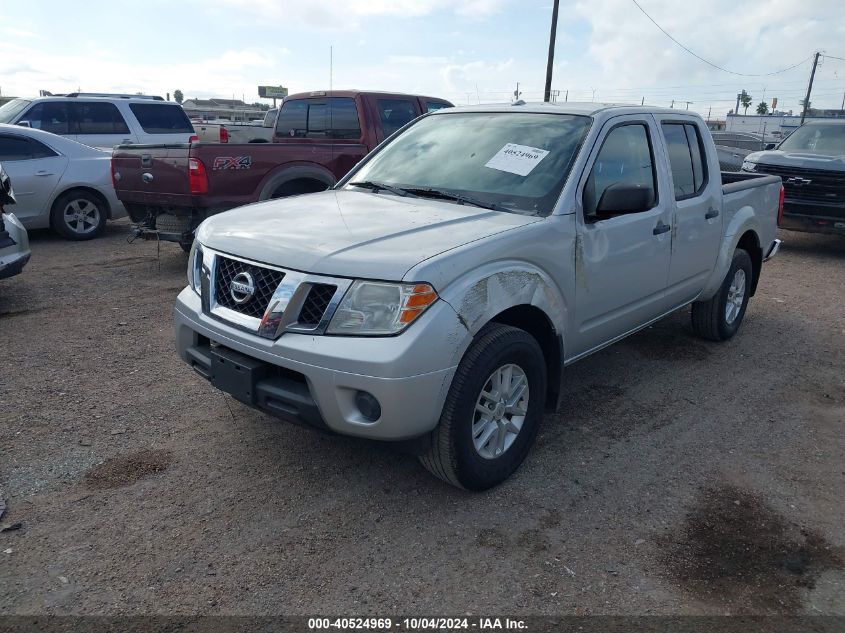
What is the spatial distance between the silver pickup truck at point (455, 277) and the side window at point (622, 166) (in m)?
0.01

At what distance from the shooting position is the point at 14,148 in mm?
8922

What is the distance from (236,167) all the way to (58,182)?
3713 millimetres

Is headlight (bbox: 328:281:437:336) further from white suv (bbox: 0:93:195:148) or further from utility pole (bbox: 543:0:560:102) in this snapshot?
utility pole (bbox: 543:0:560:102)

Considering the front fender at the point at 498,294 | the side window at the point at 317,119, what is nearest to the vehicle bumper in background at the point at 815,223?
the side window at the point at 317,119

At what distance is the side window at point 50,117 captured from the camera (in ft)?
37.9

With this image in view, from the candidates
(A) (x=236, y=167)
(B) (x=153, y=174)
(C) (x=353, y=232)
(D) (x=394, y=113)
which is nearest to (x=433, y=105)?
(D) (x=394, y=113)

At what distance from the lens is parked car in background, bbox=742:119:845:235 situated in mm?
9625

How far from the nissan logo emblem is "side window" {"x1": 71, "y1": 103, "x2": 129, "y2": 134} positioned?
10532mm

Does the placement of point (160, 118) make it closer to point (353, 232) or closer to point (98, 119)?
point (98, 119)

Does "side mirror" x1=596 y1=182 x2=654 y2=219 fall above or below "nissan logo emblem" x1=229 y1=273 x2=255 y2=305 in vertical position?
above

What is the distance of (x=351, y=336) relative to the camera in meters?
2.85

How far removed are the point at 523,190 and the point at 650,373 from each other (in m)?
2.12

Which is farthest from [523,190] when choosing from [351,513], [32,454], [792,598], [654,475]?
[32,454]

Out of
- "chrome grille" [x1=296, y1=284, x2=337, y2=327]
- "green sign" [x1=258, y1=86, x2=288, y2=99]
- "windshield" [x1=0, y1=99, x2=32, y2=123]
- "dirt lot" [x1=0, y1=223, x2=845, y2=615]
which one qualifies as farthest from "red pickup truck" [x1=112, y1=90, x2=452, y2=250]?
"green sign" [x1=258, y1=86, x2=288, y2=99]
